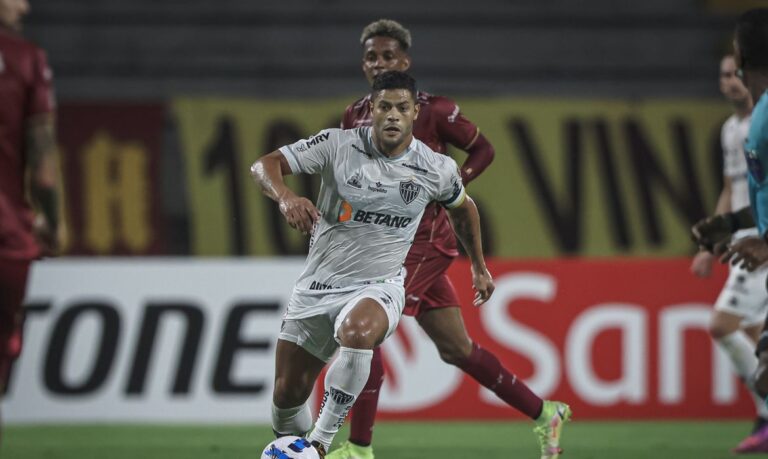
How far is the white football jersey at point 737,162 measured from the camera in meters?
7.35

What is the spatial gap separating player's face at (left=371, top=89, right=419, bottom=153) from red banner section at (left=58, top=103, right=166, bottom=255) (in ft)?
27.5

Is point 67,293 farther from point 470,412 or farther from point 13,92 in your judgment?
point 13,92

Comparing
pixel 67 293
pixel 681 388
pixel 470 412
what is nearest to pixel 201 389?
pixel 67 293

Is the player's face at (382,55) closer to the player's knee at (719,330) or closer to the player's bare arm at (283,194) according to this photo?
the player's bare arm at (283,194)

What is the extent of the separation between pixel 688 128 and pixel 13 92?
1025 centimetres

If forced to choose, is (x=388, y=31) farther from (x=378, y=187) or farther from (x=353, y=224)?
(x=353, y=224)

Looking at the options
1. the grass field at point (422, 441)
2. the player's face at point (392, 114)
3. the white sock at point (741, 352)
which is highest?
the player's face at point (392, 114)

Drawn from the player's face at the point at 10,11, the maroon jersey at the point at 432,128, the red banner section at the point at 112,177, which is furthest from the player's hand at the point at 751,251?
the red banner section at the point at 112,177

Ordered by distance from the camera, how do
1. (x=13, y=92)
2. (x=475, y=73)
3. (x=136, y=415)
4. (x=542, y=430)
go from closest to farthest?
(x=13, y=92) < (x=542, y=430) < (x=136, y=415) < (x=475, y=73)

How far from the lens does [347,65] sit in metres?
14.5

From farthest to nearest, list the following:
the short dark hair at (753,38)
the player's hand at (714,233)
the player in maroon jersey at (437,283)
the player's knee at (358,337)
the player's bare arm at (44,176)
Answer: the player in maroon jersey at (437,283) → the player's knee at (358,337) → the player's hand at (714,233) → the short dark hair at (753,38) → the player's bare arm at (44,176)

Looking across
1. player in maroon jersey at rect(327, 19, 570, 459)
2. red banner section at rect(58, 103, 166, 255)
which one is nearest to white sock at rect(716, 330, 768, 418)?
player in maroon jersey at rect(327, 19, 570, 459)

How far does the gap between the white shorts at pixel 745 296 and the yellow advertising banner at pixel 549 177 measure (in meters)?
5.80

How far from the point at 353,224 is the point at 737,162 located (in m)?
3.05
